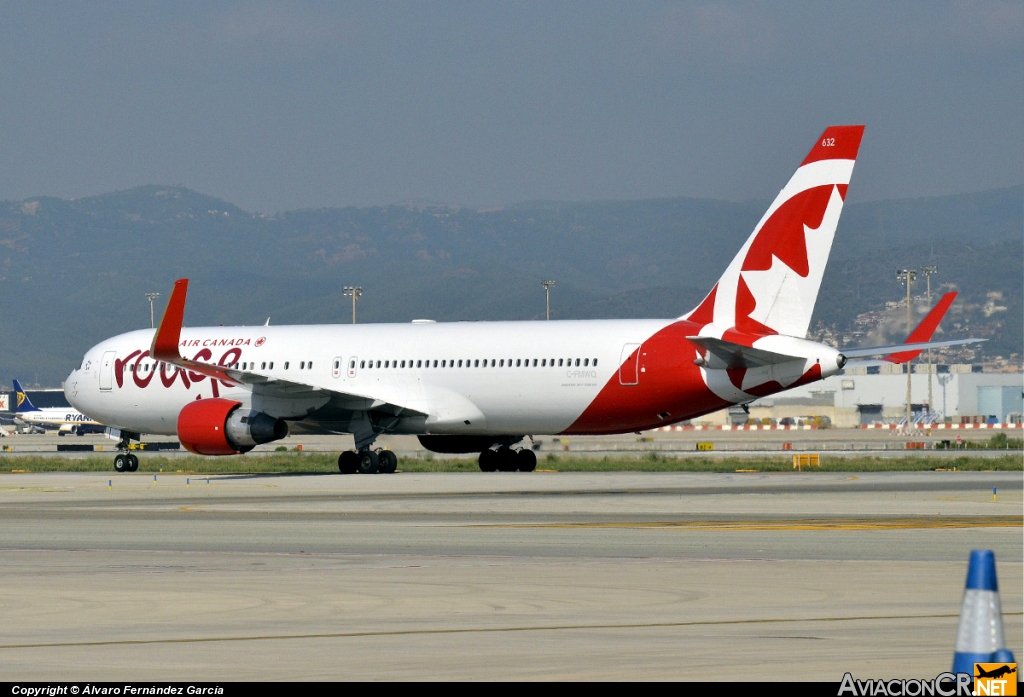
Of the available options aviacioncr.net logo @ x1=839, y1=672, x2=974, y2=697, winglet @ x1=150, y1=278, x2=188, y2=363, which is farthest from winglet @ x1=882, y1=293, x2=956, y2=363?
aviacioncr.net logo @ x1=839, y1=672, x2=974, y2=697

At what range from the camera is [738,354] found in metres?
38.2

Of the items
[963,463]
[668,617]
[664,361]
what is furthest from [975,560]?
[963,463]

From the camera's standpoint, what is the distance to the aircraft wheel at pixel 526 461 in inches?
1742

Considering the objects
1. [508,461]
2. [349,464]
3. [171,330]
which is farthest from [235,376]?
[508,461]

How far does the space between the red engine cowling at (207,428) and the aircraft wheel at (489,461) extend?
6690mm

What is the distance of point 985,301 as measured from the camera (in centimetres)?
15175

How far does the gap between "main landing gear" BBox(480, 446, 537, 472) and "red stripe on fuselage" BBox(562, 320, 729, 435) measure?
3699mm

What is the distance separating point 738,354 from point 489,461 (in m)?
9.19

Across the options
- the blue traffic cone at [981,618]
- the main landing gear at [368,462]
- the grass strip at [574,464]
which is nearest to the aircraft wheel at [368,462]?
the main landing gear at [368,462]

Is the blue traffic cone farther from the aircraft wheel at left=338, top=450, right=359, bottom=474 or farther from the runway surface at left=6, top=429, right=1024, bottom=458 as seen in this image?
the runway surface at left=6, top=429, right=1024, bottom=458

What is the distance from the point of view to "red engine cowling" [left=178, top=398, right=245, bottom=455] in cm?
4178

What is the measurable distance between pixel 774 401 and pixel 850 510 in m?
107

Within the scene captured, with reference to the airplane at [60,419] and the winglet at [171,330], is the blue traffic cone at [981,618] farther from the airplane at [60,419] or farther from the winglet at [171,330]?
the airplane at [60,419]

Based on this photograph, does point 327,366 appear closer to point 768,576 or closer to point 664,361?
point 664,361
